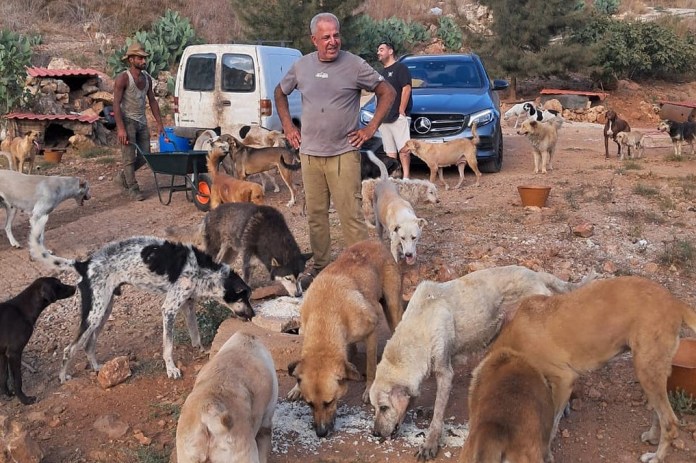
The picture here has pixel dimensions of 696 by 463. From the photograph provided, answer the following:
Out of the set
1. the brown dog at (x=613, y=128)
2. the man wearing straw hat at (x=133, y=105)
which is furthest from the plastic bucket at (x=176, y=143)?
the brown dog at (x=613, y=128)

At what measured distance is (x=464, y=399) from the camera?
4.94 meters

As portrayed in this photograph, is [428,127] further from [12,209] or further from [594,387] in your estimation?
[594,387]

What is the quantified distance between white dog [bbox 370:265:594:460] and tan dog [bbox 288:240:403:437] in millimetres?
281

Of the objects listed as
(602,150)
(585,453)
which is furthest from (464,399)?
(602,150)

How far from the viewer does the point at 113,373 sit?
527 centimetres

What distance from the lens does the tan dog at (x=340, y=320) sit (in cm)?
424

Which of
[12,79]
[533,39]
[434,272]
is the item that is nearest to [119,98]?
[434,272]

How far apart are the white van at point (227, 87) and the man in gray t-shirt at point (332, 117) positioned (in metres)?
6.17

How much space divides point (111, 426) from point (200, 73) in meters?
9.51

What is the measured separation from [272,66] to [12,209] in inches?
225

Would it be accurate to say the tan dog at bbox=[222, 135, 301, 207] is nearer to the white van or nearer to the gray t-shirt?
the white van

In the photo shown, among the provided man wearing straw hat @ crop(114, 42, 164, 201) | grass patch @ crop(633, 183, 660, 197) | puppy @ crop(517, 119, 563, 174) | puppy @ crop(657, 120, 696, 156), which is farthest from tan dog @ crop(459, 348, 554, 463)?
puppy @ crop(657, 120, 696, 156)

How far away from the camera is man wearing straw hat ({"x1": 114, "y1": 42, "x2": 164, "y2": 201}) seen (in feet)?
34.4

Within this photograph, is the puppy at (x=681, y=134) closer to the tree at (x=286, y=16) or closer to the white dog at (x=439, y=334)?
the white dog at (x=439, y=334)
